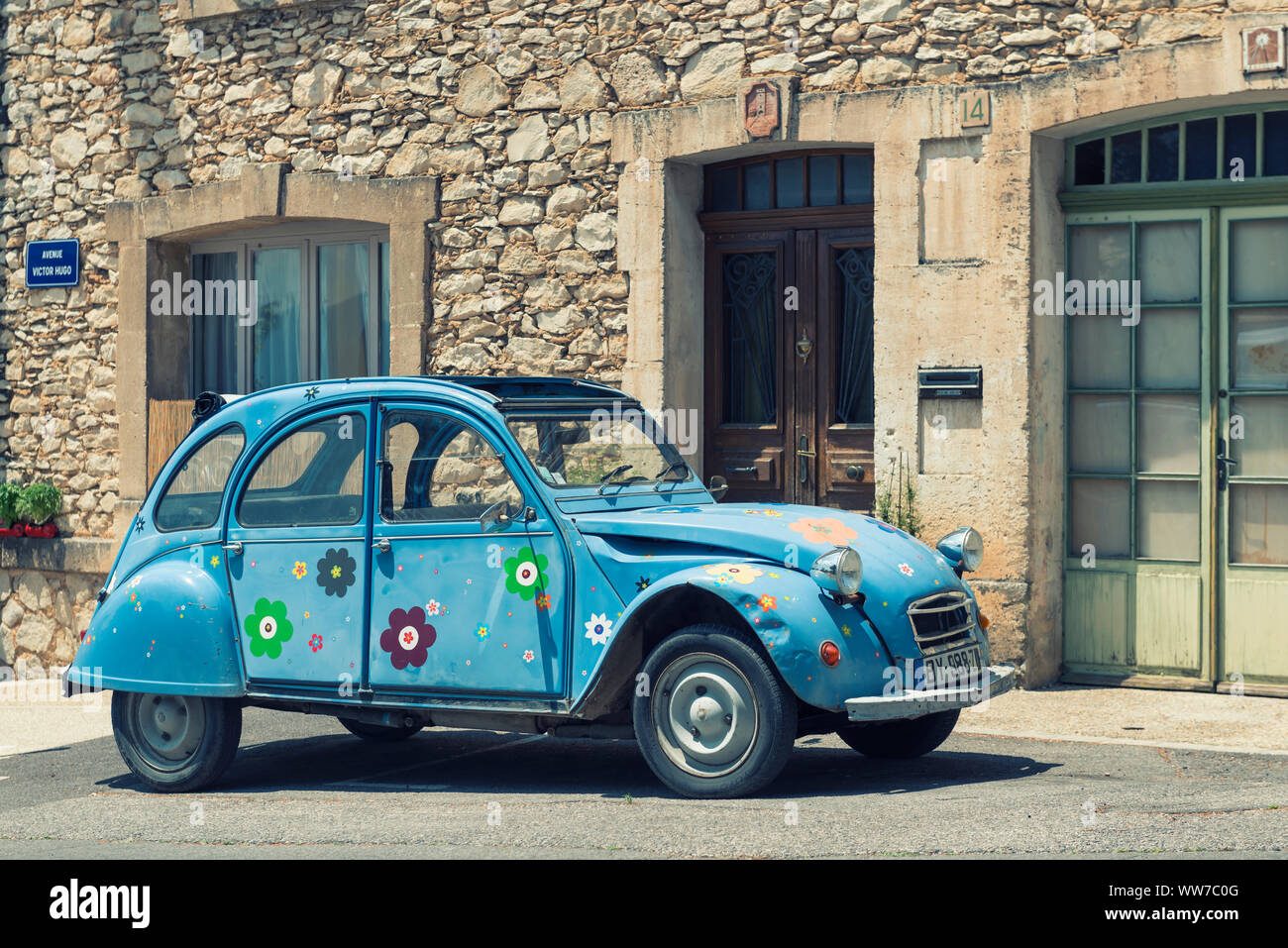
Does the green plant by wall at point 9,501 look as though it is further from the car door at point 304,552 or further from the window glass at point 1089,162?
the window glass at point 1089,162

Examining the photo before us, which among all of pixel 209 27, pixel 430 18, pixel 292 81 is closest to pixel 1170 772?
pixel 430 18

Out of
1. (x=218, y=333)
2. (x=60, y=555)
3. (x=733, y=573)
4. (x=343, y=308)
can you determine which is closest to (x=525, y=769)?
(x=733, y=573)

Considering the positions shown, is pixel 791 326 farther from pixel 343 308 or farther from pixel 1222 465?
pixel 343 308

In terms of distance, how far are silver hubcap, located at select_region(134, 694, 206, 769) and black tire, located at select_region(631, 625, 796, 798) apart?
211 centimetres

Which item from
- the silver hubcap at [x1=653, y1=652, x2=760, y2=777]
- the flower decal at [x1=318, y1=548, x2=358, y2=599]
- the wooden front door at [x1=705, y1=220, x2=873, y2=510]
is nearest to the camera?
the silver hubcap at [x1=653, y1=652, x2=760, y2=777]

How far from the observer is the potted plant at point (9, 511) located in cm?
1282

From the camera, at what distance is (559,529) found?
6453 mm

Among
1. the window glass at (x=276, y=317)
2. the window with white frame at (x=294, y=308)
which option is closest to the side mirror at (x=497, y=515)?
the window with white frame at (x=294, y=308)

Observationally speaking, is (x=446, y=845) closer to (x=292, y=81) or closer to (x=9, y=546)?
(x=292, y=81)

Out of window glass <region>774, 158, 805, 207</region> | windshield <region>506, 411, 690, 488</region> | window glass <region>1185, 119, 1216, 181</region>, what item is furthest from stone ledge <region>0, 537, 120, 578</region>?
window glass <region>1185, 119, 1216, 181</region>

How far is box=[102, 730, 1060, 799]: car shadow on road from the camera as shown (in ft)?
21.7

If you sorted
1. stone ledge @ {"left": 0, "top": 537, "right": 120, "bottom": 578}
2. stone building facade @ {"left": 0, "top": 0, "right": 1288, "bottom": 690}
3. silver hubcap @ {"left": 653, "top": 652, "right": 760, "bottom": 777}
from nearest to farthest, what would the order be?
silver hubcap @ {"left": 653, "top": 652, "right": 760, "bottom": 777} < stone building facade @ {"left": 0, "top": 0, "right": 1288, "bottom": 690} < stone ledge @ {"left": 0, "top": 537, "right": 120, "bottom": 578}

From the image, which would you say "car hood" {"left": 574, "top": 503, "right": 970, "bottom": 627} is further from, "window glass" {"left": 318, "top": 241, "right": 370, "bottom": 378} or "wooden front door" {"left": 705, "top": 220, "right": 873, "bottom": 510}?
"window glass" {"left": 318, "top": 241, "right": 370, "bottom": 378}

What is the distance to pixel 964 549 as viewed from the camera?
700cm
